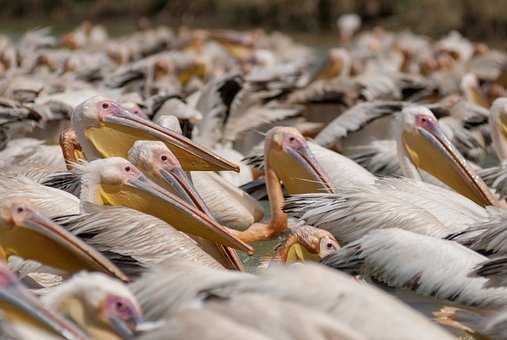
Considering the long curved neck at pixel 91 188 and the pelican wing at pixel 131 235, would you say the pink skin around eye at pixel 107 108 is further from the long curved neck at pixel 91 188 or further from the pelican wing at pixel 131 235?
the pelican wing at pixel 131 235

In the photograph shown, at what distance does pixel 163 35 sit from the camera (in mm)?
14344

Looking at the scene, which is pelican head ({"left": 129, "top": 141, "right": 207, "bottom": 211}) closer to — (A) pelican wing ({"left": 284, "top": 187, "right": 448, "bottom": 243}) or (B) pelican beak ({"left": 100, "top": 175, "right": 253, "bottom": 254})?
(B) pelican beak ({"left": 100, "top": 175, "right": 253, "bottom": 254})

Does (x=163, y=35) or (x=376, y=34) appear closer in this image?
(x=163, y=35)

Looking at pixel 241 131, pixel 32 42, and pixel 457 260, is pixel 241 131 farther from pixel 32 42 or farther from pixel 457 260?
pixel 32 42

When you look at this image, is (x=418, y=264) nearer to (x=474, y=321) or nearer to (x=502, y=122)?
(x=474, y=321)

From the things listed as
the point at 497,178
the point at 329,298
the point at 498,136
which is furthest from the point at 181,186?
the point at 498,136

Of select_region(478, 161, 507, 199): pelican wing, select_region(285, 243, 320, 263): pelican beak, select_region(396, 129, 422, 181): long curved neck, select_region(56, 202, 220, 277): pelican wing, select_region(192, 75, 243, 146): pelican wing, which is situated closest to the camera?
select_region(56, 202, 220, 277): pelican wing

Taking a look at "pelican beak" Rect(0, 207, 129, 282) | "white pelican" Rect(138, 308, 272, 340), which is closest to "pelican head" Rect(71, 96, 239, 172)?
"pelican beak" Rect(0, 207, 129, 282)

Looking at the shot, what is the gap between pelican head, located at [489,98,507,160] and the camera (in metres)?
6.30

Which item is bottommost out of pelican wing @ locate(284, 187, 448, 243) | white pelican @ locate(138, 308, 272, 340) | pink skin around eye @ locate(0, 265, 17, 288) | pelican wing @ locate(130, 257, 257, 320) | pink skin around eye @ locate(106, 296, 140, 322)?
pelican wing @ locate(284, 187, 448, 243)

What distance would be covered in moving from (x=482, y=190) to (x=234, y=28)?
1641 centimetres

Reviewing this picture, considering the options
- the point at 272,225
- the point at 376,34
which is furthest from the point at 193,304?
the point at 376,34

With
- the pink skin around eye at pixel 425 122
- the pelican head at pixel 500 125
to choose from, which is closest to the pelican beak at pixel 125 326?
the pink skin around eye at pixel 425 122

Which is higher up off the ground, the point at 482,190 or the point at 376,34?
the point at 482,190
